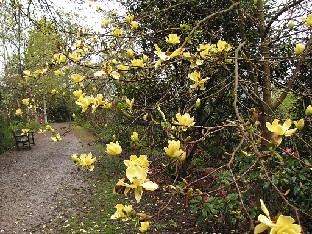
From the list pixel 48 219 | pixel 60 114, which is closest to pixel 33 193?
pixel 48 219

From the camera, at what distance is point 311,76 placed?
3.42 metres

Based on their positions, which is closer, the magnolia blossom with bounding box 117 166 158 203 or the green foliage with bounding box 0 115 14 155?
the magnolia blossom with bounding box 117 166 158 203

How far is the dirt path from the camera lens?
4.73 meters

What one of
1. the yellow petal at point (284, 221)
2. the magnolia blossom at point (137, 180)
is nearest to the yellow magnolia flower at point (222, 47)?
the magnolia blossom at point (137, 180)

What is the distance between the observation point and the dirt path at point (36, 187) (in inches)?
186

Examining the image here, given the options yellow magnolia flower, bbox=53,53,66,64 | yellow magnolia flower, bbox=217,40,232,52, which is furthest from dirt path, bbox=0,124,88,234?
yellow magnolia flower, bbox=217,40,232,52

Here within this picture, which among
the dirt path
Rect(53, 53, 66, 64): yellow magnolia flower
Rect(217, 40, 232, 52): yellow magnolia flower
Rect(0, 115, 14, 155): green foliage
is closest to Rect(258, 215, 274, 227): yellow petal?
Rect(217, 40, 232, 52): yellow magnolia flower

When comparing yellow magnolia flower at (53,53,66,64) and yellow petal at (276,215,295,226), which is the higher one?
yellow magnolia flower at (53,53,66,64)

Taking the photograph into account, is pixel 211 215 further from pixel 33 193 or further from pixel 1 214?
pixel 33 193

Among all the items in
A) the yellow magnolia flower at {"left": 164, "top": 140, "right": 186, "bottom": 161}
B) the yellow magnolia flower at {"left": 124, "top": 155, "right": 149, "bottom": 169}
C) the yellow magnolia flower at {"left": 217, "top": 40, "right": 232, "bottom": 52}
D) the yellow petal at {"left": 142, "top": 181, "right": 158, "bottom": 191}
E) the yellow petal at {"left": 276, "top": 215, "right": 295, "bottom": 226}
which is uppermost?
the yellow magnolia flower at {"left": 217, "top": 40, "right": 232, "bottom": 52}

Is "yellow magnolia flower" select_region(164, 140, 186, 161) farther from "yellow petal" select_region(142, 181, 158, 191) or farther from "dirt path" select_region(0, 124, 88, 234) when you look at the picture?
"dirt path" select_region(0, 124, 88, 234)

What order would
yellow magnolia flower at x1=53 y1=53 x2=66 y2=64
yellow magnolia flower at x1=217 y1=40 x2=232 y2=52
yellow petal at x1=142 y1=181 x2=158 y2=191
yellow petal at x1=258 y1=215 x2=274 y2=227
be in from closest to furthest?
yellow petal at x1=258 y1=215 x2=274 y2=227 → yellow petal at x1=142 y1=181 x2=158 y2=191 → yellow magnolia flower at x1=217 y1=40 x2=232 y2=52 → yellow magnolia flower at x1=53 y1=53 x2=66 y2=64

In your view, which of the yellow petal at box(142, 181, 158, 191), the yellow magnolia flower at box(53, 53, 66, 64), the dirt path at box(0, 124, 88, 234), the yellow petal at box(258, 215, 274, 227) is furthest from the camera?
the dirt path at box(0, 124, 88, 234)

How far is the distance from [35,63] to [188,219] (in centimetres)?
961
